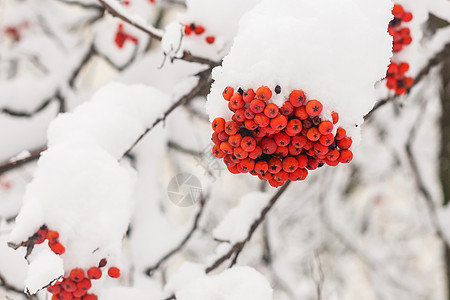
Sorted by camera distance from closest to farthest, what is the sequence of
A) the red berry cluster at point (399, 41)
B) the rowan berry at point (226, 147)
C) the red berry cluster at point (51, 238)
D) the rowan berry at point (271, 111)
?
the rowan berry at point (271, 111) → the rowan berry at point (226, 147) → the red berry cluster at point (51, 238) → the red berry cluster at point (399, 41)

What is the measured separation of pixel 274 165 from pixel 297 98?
0.82 feet

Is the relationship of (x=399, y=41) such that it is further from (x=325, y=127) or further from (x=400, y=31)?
(x=325, y=127)

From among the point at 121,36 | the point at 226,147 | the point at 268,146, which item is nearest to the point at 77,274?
the point at 226,147

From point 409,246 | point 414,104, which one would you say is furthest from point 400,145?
point 409,246

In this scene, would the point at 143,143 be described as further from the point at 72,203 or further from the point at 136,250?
the point at 72,203

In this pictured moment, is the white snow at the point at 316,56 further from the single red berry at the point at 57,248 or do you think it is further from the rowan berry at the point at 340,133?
the single red berry at the point at 57,248

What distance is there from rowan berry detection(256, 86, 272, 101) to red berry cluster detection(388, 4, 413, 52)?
1015 mm

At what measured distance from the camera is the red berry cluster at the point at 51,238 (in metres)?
1.74

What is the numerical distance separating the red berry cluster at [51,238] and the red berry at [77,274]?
10cm

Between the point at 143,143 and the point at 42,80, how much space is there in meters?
1.07

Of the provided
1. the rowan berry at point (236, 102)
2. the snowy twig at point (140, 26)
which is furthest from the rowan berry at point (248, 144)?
the snowy twig at point (140, 26)

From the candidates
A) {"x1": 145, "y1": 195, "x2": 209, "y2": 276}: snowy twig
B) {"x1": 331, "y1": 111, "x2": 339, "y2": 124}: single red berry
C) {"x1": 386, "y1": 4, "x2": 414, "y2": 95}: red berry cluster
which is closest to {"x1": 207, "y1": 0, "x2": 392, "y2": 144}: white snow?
Answer: {"x1": 331, "y1": 111, "x2": 339, "y2": 124}: single red berry

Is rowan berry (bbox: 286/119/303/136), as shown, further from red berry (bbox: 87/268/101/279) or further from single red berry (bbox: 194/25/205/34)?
single red berry (bbox: 194/25/205/34)

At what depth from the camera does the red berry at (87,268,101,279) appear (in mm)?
1798
